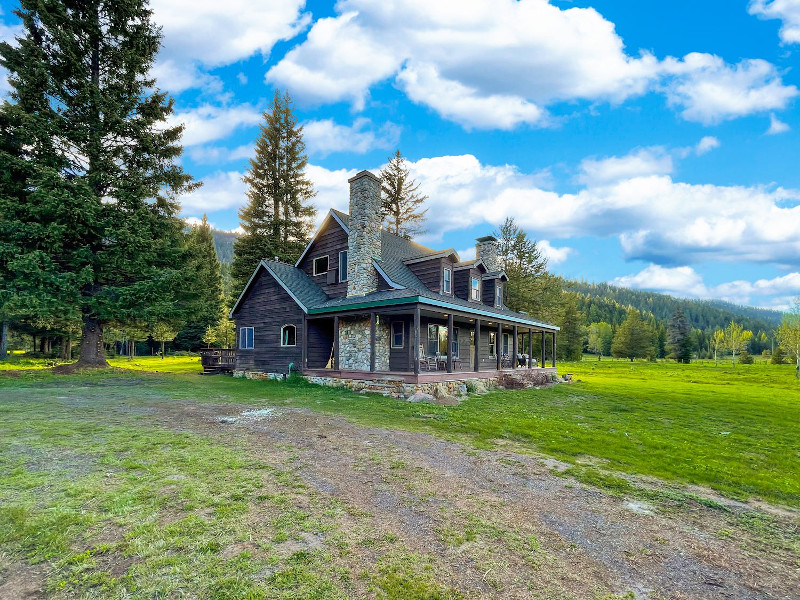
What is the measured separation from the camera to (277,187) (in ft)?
112

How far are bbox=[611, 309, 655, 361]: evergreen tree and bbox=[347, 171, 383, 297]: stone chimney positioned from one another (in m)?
68.8

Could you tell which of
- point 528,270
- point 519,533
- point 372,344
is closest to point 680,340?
point 528,270

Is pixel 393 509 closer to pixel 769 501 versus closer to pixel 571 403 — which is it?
pixel 769 501

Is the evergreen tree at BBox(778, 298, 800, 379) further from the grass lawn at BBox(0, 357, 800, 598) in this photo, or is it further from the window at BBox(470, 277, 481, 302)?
the grass lawn at BBox(0, 357, 800, 598)

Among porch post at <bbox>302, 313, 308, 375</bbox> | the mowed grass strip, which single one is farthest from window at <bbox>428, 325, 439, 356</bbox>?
porch post at <bbox>302, 313, 308, 375</bbox>

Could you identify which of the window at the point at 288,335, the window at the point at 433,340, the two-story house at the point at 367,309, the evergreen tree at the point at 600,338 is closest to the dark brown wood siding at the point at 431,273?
the two-story house at the point at 367,309

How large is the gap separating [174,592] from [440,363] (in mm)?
16636

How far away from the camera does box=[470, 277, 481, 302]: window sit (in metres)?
22.5

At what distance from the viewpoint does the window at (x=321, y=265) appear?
21969 millimetres

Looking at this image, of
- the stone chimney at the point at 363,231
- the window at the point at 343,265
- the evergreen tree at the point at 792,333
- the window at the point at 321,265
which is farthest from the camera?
the evergreen tree at the point at 792,333

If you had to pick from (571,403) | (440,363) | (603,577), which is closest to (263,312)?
(440,363)

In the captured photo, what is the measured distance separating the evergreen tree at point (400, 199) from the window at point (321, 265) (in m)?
16.8

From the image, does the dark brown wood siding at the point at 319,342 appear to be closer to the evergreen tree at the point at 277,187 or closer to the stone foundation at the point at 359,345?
the stone foundation at the point at 359,345

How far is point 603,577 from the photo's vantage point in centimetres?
338
